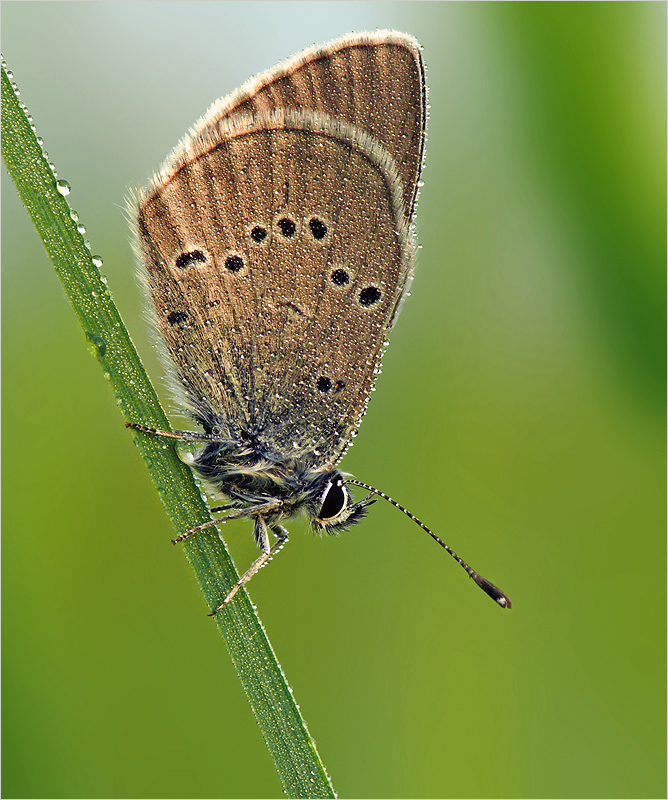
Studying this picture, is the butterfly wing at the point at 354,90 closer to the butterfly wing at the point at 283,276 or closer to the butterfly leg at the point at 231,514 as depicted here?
the butterfly wing at the point at 283,276

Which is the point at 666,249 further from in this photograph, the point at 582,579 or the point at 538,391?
the point at 582,579

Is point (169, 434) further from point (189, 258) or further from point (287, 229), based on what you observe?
point (287, 229)

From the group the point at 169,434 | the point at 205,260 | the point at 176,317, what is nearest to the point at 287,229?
the point at 205,260

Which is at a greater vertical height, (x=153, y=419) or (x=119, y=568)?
(x=153, y=419)

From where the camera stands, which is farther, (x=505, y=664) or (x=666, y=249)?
(x=666, y=249)

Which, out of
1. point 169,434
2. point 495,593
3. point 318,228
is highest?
point 318,228

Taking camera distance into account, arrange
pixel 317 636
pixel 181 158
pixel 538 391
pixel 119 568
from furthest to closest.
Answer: pixel 538 391 → pixel 317 636 → pixel 119 568 → pixel 181 158

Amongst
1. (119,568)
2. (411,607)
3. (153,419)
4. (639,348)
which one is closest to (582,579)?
(411,607)

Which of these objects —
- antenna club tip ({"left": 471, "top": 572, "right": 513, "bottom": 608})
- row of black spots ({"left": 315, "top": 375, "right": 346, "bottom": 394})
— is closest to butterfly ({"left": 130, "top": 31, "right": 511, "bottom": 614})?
row of black spots ({"left": 315, "top": 375, "right": 346, "bottom": 394})
